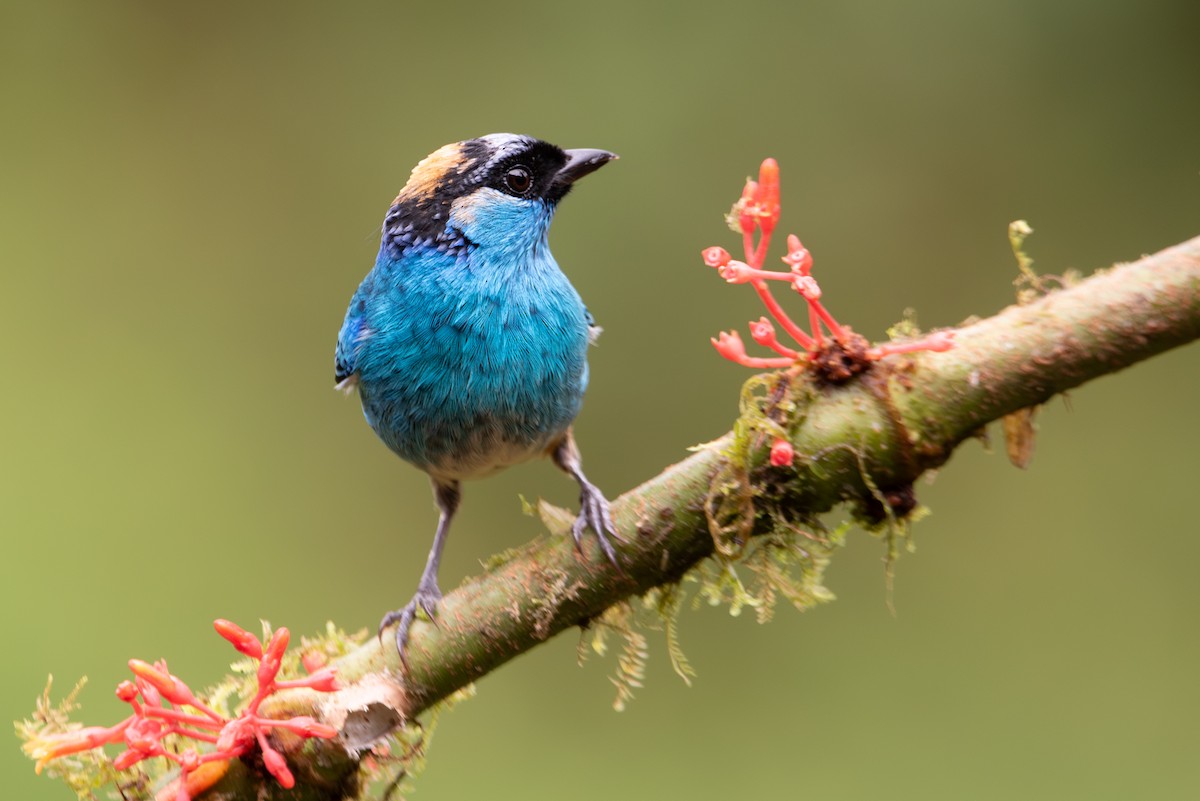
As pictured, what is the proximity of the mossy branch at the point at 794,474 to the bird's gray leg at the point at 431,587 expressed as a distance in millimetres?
28

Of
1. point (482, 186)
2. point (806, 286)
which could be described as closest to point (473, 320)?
point (482, 186)

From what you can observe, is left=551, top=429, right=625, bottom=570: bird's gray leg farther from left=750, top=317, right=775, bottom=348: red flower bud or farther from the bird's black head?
the bird's black head

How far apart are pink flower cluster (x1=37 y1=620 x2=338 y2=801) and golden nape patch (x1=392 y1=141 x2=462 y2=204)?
1.50 metres

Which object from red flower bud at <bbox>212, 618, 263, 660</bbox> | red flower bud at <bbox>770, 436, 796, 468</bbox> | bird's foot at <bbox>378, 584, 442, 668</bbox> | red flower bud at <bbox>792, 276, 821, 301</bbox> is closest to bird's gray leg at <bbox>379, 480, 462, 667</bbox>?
bird's foot at <bbox>378, 584, 442, 668</bbox>

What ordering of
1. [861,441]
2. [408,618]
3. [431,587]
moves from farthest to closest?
[431,587]
[408,618]
[861,441]

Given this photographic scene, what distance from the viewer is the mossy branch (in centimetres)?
204

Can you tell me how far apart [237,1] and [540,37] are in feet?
5.21

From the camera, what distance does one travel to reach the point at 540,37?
19.3ft

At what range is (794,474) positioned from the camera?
221 cm

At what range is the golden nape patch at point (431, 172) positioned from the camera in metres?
3.32

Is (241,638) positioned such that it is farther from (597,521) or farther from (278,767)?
(597,521)

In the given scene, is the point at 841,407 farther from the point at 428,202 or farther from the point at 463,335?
the point at 428,202

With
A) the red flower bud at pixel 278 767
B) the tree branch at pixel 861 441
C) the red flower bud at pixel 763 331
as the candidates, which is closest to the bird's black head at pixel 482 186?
the tree branch at pixel 861 441

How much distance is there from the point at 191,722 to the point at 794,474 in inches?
44.4
